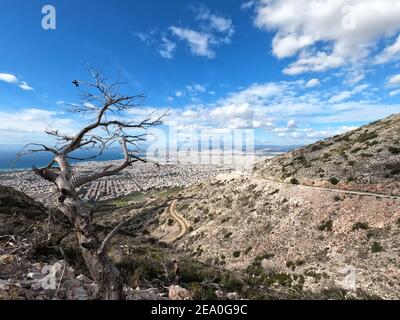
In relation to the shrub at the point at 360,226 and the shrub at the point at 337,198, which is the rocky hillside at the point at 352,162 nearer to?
the shrub at the point at 337,198

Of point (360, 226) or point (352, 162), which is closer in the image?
point (360, 226)

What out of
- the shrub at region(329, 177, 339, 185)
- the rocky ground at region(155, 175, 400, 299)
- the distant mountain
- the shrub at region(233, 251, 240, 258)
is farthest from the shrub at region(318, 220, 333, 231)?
the shrub at region(233, 251, 240, 258)

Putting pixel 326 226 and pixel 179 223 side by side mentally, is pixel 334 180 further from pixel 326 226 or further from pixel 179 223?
pixel 179 223

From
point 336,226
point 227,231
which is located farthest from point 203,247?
point 336,226

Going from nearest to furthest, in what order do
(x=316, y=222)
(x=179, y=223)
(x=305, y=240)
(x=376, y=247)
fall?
(x=376, y=247) → (x=305, y=240) → (x=316, y=222) → (x=179, y=223)

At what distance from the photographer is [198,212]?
6862cm

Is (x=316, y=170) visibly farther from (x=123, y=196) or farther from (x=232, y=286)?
(x=123, y=196)

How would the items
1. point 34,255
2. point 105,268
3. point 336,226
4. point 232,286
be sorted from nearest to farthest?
1. point 105,268
2. point 34,255
3. point 232,286
4. point 336,226

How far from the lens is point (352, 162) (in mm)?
54875

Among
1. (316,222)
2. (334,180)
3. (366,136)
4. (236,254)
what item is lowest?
(236,254)

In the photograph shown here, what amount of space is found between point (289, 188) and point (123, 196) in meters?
122

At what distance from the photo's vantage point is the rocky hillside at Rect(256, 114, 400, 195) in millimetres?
47000

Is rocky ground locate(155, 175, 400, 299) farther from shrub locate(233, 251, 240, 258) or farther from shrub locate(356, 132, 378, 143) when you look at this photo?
shrub locate(356, 132, 378, 143)

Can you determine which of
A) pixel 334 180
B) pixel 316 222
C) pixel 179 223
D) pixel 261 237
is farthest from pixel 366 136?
pixel 179 223
